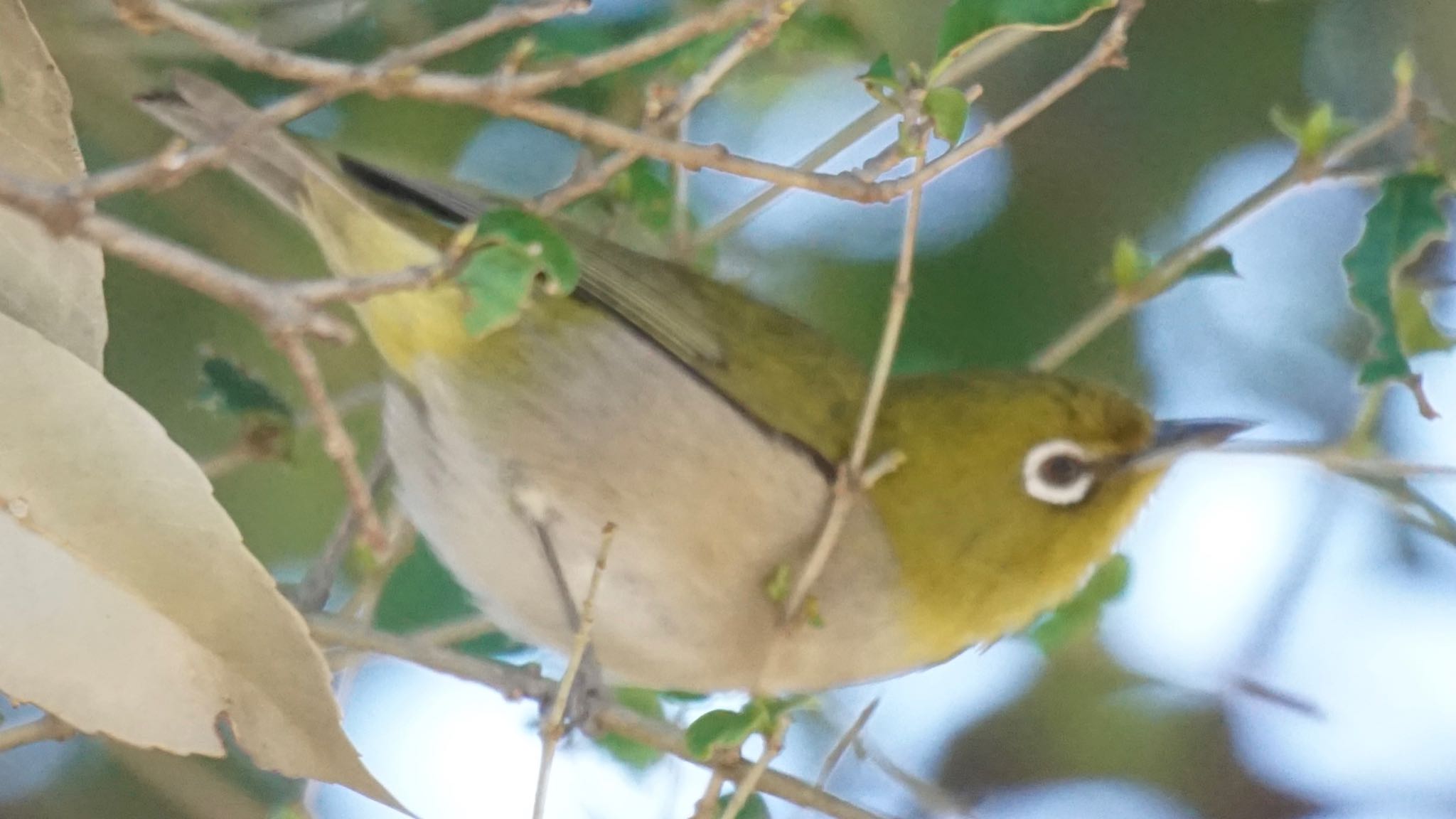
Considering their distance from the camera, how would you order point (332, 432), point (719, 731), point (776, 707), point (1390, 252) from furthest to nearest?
point (1390, 252) < point (776, 707) < point (719, 731) < point (332, 432)

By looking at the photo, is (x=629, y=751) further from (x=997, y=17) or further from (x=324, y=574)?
(x=997, y=17)

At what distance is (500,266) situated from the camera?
1.46m

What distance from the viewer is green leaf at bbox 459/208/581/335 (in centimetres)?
144

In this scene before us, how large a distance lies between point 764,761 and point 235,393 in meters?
1.08

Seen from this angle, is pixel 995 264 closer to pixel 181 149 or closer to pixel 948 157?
pixel 948 157

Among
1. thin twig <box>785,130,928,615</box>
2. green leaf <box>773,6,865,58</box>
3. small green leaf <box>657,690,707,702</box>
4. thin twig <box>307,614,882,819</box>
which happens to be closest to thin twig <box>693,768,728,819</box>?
thin twig <box>307,614,882,819</box>

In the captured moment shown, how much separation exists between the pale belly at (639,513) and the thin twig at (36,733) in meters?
0.58

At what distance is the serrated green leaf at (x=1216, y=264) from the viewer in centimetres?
222

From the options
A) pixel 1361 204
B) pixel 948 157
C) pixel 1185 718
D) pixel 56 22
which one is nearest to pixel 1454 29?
pixel 1361 204

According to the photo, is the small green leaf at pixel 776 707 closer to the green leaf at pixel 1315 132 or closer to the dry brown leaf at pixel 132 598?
the dry brown leaf at pixel 132 598

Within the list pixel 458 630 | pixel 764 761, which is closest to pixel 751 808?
pixel 764 761

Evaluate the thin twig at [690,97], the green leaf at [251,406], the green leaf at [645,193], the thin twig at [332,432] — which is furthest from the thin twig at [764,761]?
the green leaf at [251,406]

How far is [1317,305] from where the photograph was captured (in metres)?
3.50

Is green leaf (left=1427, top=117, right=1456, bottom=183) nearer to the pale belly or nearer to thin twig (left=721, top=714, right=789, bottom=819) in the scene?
the pale belly
